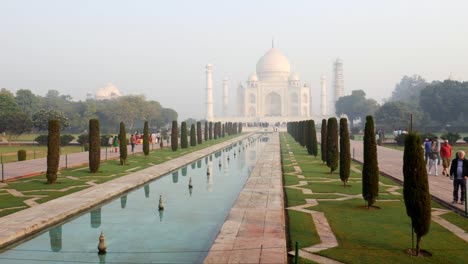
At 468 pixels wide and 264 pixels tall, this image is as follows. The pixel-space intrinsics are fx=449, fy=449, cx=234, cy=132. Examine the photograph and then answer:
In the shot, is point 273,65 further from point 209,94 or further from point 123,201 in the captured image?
point 123,201

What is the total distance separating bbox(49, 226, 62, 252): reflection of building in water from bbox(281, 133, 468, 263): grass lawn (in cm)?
399

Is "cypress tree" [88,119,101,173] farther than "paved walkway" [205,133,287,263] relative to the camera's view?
Yes

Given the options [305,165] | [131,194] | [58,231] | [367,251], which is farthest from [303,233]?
[305,165]

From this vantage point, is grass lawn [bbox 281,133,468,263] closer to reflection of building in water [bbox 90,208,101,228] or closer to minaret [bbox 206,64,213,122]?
reflection of building in water [bbox 90,208,101,228]

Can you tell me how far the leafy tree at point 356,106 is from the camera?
300ft

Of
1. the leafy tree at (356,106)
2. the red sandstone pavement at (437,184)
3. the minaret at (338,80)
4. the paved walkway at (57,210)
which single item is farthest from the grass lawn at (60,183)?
the minaret at (338,80)

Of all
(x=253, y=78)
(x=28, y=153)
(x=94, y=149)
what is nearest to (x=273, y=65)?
(x=253, y=78)

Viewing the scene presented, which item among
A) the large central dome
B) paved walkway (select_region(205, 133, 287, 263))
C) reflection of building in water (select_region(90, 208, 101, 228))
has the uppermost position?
the large central dome

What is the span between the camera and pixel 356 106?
306 feet

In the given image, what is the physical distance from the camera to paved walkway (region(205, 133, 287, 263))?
21.5 feet

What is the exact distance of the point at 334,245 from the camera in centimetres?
716

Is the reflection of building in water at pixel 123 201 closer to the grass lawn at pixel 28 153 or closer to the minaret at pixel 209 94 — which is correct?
the grass lawn at pixel 28 153

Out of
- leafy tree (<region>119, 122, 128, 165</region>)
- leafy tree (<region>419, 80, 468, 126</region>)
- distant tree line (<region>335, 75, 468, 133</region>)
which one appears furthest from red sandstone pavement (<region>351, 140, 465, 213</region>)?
leafy tree (<region>419, 80, 468, 126</region>)

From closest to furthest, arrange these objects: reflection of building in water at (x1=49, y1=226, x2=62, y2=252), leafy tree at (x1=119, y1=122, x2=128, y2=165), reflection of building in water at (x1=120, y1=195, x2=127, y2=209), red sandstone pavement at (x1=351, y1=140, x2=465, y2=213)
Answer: reflection of building in water at (x1=49, y1=226, x2=62, y2=252), red sandstone pavement at (x1=351, y1=140, x2=465, y2=213), reflection of building in water at (x1=120, y1=195, x2=127, y2=209), leafy tree at (x1=119, y1=122, x2=128, y2=165)
